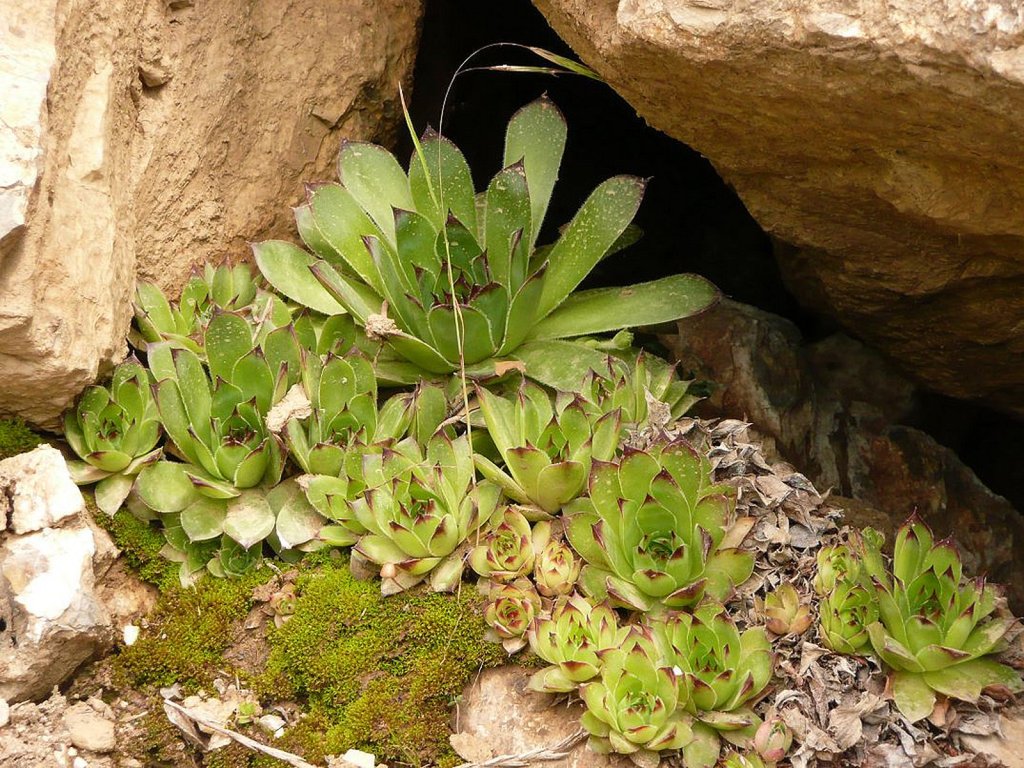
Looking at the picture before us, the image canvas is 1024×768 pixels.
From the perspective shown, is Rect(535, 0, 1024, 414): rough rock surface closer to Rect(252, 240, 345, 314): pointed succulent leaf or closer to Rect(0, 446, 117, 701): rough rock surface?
Rect(252, 240, 345, 314): pointed succulent leaf

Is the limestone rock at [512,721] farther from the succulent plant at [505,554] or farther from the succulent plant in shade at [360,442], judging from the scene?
the succulent plant in shade at [360,442]

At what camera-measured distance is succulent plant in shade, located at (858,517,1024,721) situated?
2230mm

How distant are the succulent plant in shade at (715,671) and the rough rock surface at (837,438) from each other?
951 mm

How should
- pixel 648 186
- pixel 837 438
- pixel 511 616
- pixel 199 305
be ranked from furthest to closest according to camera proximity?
pixel 648 186 < pixel 837 438 < pixel 199 305 < pixel 511 616

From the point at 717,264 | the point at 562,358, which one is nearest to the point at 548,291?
the point at 562,358

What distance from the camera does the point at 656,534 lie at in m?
2.42

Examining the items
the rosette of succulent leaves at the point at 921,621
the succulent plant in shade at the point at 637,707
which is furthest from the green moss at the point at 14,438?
the rosette of succulent leaves at the point at 921,621

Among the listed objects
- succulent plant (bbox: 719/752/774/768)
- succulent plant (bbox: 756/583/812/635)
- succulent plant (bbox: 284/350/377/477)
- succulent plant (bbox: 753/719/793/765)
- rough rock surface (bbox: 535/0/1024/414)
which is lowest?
succulent plant (bbox: 719/752/774/768)

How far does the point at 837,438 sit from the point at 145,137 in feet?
7.27

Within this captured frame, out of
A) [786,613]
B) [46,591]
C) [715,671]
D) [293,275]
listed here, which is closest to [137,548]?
[46,591]

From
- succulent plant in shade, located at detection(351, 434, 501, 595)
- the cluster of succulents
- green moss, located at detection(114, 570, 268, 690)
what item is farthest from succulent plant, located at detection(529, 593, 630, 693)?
green moss, located at detection(114, 570, 268, 690)

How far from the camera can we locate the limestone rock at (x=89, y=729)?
2314 millimetres

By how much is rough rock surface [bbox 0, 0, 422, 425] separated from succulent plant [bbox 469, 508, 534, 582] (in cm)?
101

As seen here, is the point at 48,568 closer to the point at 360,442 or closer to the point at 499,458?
the point at 360,442
